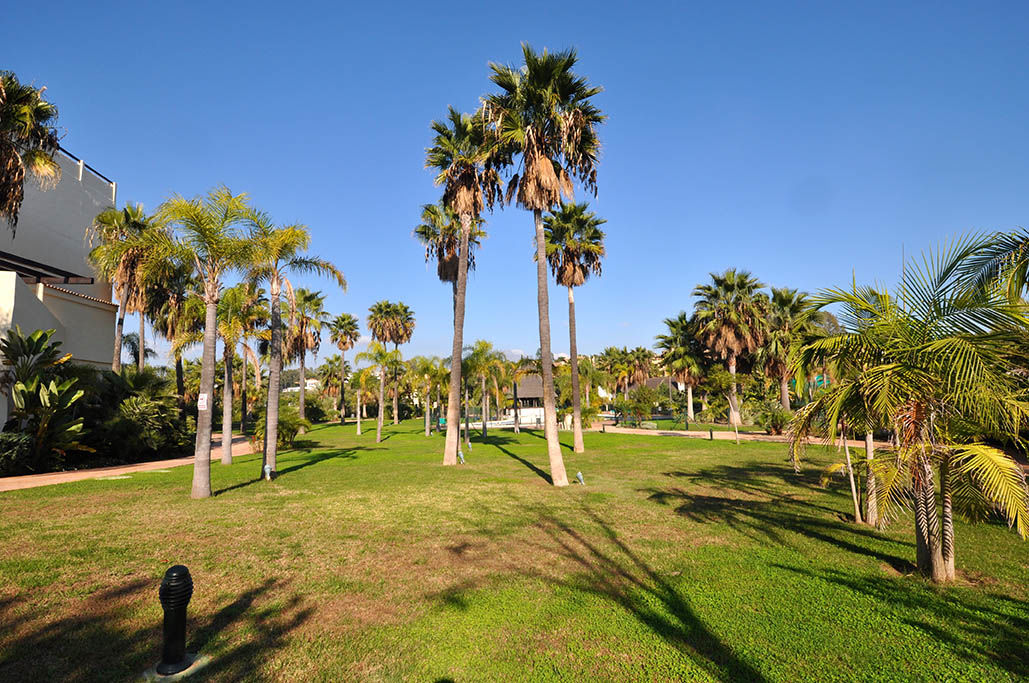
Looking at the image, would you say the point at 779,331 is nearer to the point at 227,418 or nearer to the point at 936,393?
the point at 936,393

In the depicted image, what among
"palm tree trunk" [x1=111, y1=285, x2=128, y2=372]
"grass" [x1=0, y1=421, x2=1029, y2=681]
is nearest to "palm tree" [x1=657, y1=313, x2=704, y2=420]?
"grass" [x1=0, y1=421, x2=1029, y2=681]

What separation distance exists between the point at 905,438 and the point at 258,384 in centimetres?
5920

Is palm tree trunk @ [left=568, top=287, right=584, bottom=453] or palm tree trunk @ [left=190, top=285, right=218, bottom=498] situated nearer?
palm tree trunk @ [left=190, top=285, right=218, bottom=498]

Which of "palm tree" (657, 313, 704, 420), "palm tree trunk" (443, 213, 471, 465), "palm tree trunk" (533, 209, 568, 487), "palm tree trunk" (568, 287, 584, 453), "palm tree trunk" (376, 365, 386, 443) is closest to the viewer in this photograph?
"palm tree trunk" (533, 209, 568, 487)

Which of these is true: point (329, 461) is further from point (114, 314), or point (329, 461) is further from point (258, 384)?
point (258, 384)

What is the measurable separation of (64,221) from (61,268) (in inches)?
113

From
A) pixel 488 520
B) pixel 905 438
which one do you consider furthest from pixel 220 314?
pixel 905 438

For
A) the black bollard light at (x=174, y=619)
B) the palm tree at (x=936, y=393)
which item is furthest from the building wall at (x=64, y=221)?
the palm tree at (x=936, y=393)

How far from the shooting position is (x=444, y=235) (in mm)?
22578

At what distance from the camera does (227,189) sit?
12195 mm

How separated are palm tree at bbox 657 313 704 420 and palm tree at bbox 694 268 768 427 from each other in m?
2.61

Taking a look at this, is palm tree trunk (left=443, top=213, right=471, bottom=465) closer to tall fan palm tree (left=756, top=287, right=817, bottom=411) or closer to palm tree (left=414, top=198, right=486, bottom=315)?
palm tree (left=414, top=198, right=486, bottom=315)

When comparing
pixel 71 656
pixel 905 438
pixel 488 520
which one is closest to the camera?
pixel 71 656

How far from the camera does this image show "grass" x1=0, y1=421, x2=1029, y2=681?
14.1 ft
